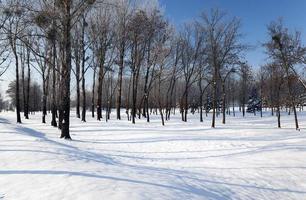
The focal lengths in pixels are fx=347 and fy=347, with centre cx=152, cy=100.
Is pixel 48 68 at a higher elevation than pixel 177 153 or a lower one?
higher

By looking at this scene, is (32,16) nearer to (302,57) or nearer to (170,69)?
(302,57)

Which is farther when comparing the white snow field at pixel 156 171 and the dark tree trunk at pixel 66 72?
the dark tree trunk at pixel 66 72

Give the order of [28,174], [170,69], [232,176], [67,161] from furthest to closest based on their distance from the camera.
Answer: [170,69] → [232,176] → [67,161] → [28,174]

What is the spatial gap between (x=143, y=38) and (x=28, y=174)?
3067cm

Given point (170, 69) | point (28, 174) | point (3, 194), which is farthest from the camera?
point (170, 69)

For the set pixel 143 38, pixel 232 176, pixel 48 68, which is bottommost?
pixel 232 176

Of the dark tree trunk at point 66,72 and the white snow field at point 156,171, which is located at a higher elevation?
the dark tree trunk at point 66,72

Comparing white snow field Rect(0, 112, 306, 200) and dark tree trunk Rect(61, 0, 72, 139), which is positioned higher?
dark tree trunk Rect(61, 0, 72, 139)

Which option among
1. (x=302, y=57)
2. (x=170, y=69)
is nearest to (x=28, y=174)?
→ (x=302, y=57)

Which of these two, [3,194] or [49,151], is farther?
[49,151]

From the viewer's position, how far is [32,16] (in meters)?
20.7

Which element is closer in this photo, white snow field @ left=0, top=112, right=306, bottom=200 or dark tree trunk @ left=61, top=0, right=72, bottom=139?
white snow field @ left=0, top=112, right=306, bottom=200

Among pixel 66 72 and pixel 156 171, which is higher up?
pixel 66 72

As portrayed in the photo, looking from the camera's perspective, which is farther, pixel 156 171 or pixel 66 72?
pixel 66 72
